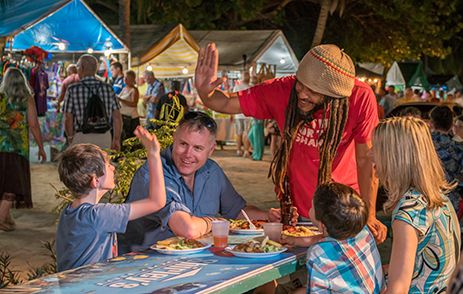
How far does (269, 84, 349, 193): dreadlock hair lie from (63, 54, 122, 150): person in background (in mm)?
5454

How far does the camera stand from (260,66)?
21812mm

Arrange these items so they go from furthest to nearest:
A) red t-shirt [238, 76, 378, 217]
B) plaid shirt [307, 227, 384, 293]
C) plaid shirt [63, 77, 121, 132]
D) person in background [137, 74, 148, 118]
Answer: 1. person in background [137, 74, 148, 118]
2. plaid shirt [63, 77, 121, 132]
3. red t-shirt [238, 76, 378, 217]
4. plaid shirt [307, 227, 384, 293]

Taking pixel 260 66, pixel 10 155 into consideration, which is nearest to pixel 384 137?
pixel 10 155

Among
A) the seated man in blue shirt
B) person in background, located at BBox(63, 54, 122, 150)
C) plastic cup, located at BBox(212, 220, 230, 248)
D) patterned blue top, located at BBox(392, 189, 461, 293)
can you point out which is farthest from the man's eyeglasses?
person in background, located at BBox(63, 54, 122, 150)

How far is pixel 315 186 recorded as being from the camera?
535 cm

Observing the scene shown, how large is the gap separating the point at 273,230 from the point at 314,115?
1005 mm

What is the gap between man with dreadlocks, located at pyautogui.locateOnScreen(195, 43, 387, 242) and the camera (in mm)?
5055

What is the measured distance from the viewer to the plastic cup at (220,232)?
4.45m

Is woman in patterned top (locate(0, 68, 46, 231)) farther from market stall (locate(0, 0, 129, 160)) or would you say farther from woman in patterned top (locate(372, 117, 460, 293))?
woman in patterned top (locate(372, 117, 460, 293))

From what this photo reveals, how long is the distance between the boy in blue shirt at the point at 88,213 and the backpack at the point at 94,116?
6.21 meters

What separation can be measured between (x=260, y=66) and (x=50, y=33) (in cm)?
682

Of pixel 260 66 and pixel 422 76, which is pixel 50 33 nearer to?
pixel 260 66

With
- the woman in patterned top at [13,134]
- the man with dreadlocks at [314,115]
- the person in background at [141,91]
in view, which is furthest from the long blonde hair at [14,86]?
the person in background at [141,91]

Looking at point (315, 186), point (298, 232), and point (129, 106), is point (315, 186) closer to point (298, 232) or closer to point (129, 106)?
point (298, 232)
